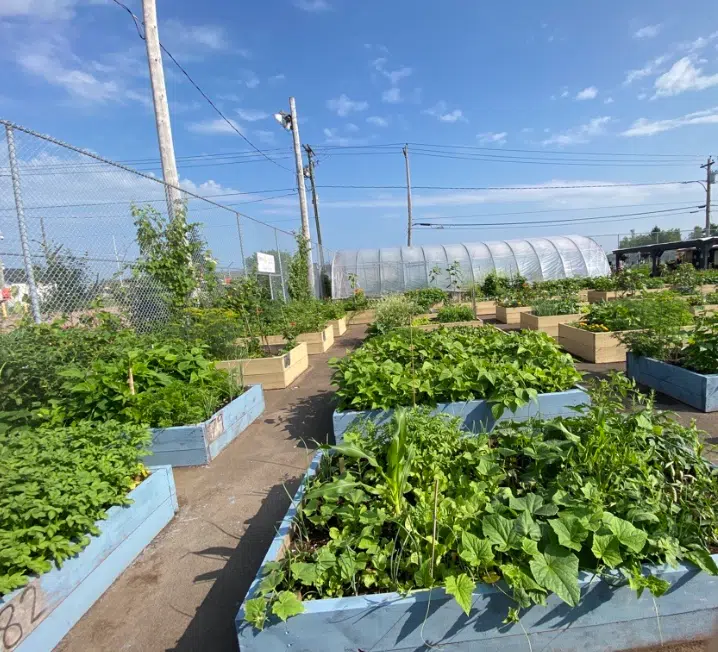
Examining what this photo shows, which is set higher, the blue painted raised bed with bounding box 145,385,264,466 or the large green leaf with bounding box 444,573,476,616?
the large green leaf with bounding box 444,573,476,616

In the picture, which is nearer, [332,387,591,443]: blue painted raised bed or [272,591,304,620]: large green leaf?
[272,591,304,620]: large green leaf

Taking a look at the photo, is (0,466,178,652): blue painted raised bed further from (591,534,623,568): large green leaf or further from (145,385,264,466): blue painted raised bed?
(591,534,623,568): large green leaf

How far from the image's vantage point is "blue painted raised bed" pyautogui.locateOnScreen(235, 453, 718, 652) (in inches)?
63.0

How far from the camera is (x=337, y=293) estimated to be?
2030 cm

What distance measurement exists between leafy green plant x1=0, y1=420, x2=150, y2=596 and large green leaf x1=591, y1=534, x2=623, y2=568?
97.0 inches

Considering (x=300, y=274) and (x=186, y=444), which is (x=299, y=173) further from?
(x=186, y=444)

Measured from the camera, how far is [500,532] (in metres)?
1.71

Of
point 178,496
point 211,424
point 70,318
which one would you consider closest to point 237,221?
point 70,318

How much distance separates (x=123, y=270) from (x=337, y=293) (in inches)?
581

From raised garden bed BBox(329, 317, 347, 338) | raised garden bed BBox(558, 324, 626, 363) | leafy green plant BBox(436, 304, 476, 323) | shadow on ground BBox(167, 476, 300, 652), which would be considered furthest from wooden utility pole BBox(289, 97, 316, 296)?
shadow on ground BBox(167, 476, 300, 652)

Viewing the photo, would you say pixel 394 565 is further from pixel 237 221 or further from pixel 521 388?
pixel 237 221

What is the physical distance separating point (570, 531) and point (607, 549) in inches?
5.9

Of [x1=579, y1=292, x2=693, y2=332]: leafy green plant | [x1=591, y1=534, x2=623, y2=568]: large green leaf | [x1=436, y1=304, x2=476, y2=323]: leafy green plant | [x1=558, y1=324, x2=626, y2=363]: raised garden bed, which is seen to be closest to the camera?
[x1=591, y1=534, x2=623, y2=568]: large green leaf

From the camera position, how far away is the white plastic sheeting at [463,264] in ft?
65.4
